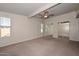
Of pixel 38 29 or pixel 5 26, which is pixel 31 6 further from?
pixel 38 29

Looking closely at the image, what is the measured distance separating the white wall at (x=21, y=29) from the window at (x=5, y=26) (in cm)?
24

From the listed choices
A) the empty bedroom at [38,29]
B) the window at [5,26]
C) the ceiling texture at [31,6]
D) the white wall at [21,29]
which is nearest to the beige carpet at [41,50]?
the empty bedroom at [38,29]

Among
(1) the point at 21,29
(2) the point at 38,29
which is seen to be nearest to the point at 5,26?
(1) the point at 21,29

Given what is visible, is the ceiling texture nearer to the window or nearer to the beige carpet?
the window

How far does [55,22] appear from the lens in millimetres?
7969

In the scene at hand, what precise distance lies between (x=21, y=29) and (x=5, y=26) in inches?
56.8

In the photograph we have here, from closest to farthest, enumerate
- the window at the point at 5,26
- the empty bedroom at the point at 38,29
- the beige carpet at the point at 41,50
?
the beige carpet at the point at 41,50 → the empty bedroom at the point at 38,29 → the window at the point at 5,26

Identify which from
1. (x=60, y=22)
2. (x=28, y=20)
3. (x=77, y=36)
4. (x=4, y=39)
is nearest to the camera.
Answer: (x=4, y=39)

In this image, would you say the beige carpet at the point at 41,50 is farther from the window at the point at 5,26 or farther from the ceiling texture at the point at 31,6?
the ceiling texture at the point at 31,6

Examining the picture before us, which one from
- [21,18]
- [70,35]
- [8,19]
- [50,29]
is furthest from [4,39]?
[50,29]

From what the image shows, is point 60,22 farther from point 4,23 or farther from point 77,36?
point 4,23

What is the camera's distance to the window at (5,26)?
4.66 metres

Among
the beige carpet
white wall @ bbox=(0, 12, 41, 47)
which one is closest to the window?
white wall @ bbox=(0, 12, 41, 47)

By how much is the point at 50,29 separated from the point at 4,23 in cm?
529
